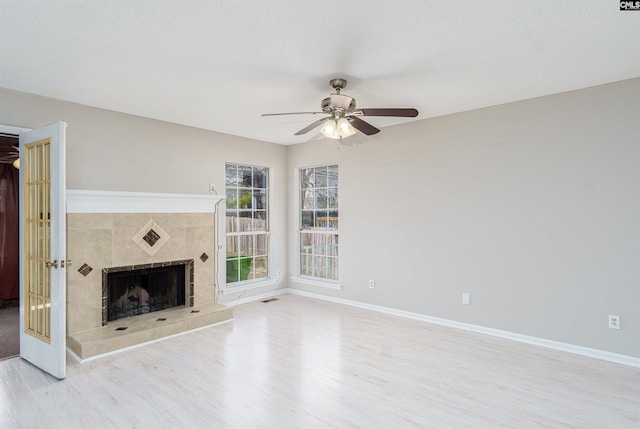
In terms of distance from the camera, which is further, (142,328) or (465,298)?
(465,298)

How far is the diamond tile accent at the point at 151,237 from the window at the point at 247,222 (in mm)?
1183

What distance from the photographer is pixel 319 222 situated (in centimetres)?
591

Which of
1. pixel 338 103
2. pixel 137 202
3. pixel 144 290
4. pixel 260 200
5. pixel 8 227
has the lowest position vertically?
pixel 144 290

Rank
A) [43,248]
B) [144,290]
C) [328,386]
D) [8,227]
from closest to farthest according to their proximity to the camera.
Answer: [328,386]
[43,248]
[144,290]
[8,227]

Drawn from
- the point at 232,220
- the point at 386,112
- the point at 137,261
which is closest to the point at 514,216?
the point at 386,112

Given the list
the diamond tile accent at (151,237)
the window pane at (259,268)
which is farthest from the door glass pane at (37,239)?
the window pane at (259,268)

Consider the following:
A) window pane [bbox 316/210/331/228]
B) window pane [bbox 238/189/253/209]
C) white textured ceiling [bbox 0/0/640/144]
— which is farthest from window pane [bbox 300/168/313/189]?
white textured ceiling [bbox 0/0/640/144]

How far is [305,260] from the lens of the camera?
6109 millimetres

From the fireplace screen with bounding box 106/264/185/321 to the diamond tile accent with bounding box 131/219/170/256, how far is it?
30cm

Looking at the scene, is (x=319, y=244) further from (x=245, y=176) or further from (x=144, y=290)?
(x=144, y=290)

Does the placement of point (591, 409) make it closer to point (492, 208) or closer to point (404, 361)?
point (404, 361)

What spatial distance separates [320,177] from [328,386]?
3.68m

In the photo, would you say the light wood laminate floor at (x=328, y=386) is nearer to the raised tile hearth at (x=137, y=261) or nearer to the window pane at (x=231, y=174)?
the raised tile hearth at (x=137, y=261)

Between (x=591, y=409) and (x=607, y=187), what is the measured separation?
204 centimetres
